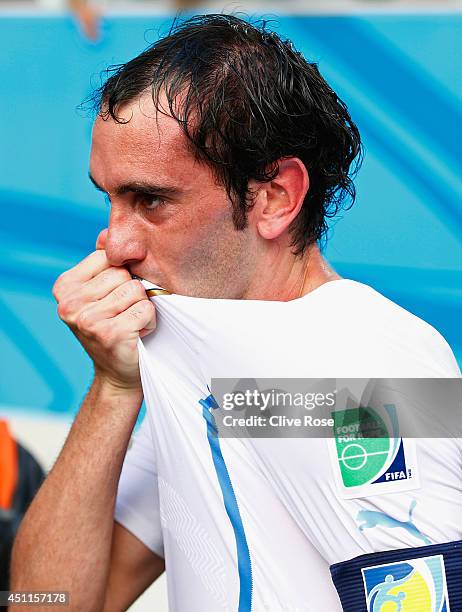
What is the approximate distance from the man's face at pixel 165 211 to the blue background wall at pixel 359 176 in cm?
94

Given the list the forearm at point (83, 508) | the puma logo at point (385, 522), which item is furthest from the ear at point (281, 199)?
the puma logo at point (385, 522)

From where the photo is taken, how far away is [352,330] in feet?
4.20

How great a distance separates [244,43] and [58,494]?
2.92 ft

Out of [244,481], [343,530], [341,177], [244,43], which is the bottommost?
[343,530]

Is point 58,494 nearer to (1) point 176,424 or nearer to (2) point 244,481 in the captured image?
(1) point 176,424

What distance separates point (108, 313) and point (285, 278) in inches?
12.7

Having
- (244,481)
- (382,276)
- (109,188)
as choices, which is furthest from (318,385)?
(382,276)

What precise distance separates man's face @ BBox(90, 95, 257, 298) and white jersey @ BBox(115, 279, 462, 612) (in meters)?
0.07

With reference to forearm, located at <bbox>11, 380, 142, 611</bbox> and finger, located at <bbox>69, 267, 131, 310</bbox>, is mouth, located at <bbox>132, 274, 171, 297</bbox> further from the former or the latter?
forearm, located at <bbox>11, 380, 142, 611</bbox>

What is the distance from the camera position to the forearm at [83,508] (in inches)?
60.7

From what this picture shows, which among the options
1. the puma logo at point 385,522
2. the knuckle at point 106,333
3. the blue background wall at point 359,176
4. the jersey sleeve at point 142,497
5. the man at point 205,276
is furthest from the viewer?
the blue background wall at point 359,176

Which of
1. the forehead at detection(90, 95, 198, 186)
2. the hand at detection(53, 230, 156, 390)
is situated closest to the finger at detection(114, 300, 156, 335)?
the hand at detection(53, 230, 156, 390)

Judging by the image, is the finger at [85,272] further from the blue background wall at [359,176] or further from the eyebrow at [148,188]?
the blue background wall at [359,176]

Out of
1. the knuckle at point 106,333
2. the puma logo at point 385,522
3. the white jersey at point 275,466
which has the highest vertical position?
the knuckle at point 106,333
